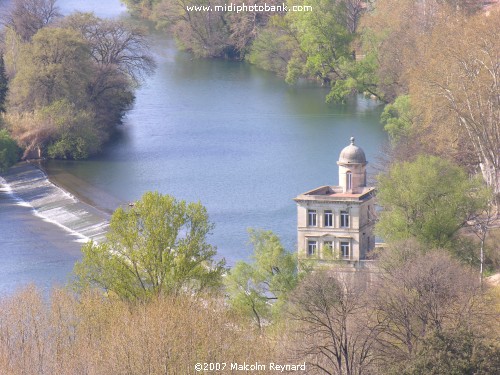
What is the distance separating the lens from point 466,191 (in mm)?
52438

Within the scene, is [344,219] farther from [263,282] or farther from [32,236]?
[32,236]

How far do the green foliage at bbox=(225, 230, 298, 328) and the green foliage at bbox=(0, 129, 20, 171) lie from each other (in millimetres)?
30595

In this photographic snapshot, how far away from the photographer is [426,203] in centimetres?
5162

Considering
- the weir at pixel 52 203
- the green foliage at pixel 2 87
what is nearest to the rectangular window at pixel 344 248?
the weir at pixel 52 203

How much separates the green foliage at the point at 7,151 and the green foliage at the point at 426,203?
96.1 feet

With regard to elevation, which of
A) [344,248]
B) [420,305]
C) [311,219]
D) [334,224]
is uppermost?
[311,219]

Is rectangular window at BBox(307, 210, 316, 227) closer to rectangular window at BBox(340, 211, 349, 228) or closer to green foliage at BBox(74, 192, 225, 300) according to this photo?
rectangular window at BBox(340, 211, 349, 228)

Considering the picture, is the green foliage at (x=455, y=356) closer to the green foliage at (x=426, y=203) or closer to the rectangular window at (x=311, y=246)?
the green foliage at (x=426, y=203)

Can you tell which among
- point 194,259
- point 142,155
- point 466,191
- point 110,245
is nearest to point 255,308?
point 194,259

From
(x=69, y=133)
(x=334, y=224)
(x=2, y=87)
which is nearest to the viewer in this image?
(x=334, y=224)

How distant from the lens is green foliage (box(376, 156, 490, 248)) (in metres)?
50.8

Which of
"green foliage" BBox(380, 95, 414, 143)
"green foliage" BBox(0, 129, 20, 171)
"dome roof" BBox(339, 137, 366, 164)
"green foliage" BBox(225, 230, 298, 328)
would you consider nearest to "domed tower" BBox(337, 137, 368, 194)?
"dome roof" BBox(339, 137, 366, 164)

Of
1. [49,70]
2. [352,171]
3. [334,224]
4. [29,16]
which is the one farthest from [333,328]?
[29,16]

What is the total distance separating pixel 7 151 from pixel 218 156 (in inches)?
442
